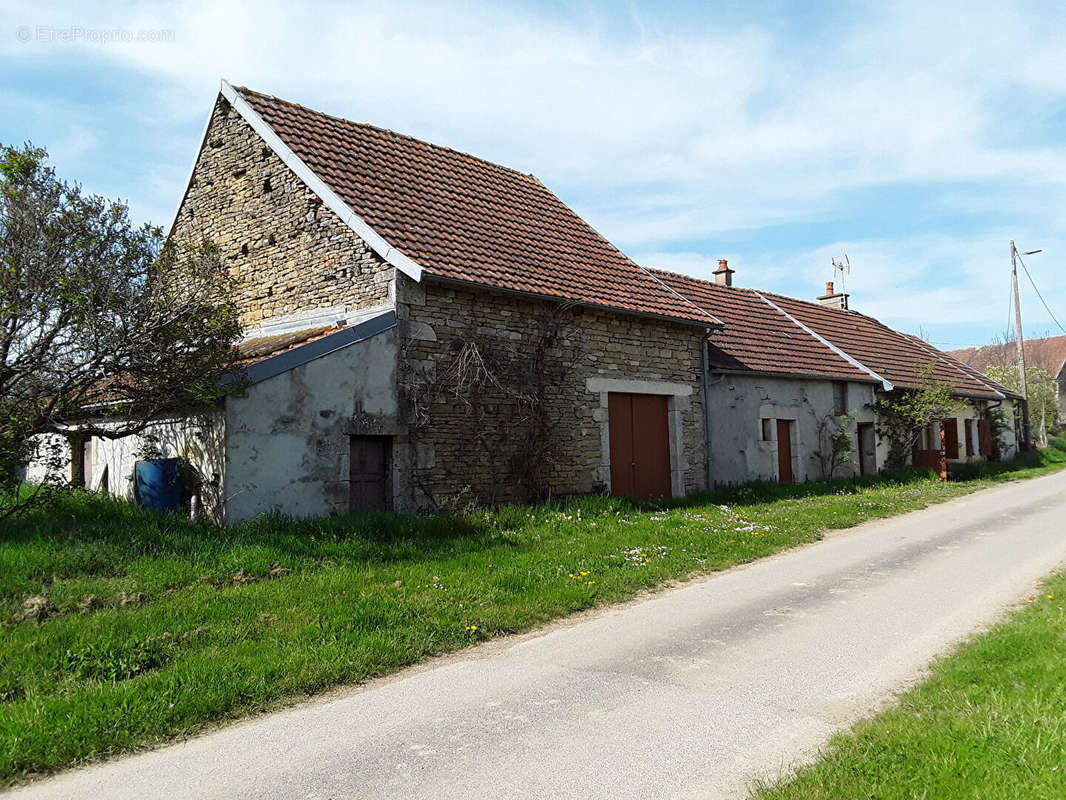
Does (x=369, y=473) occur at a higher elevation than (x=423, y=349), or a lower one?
lower

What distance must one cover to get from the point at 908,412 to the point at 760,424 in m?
5.80

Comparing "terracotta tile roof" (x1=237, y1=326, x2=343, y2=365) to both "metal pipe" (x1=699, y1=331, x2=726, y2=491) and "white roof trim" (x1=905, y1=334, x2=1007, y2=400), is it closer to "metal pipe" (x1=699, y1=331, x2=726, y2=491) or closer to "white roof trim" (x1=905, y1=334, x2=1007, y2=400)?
"metal pipe" (x1=699, y1=331, x2=726, y2=491)

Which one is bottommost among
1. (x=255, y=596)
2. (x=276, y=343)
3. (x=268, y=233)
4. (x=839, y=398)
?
(x=255, y=596)

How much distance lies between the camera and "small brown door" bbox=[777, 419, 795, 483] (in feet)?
60.0

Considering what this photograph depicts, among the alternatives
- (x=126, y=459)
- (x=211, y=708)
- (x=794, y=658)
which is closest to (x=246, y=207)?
(x=126, y=459)

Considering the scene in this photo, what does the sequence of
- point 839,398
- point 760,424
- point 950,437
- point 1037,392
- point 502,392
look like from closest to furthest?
point 502,392 → point 760,424 → point 839,398 → point 950,437 → point 1037,392

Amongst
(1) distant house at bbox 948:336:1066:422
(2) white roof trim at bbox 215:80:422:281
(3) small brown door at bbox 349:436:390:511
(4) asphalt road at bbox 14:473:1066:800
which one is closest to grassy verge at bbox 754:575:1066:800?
(4) asphalt road at bbox 14:473:1066:800

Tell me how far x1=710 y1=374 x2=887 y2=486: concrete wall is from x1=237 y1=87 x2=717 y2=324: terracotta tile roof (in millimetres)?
2400

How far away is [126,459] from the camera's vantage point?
11234 mm

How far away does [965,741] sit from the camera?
3865 millimetres

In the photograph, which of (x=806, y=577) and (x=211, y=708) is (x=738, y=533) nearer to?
(x=806, y=577)

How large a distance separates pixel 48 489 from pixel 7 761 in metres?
5.93

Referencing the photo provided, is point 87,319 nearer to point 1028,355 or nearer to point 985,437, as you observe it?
point 985,437

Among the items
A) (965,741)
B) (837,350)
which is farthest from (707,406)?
(965,741)
